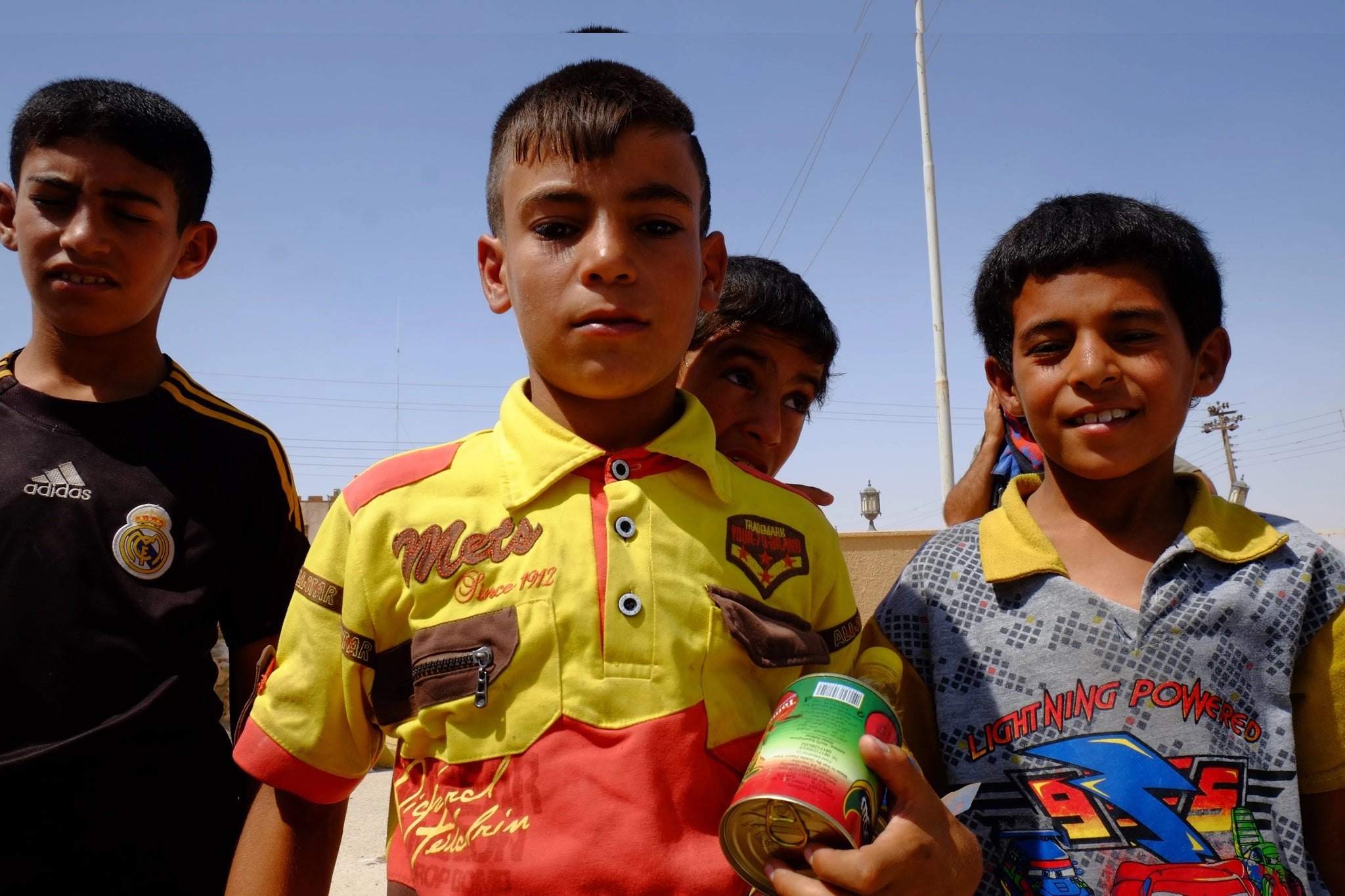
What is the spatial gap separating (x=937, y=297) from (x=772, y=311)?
13.1 metres

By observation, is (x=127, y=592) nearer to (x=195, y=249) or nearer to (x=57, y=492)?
(x=57, y=492)

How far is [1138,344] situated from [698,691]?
46.4 inches

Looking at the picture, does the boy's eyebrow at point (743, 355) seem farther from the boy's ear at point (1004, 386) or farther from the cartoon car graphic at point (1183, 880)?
the cartoon car graphic at point (1183, 880)

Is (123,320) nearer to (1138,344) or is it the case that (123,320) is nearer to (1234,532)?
(1138,344)

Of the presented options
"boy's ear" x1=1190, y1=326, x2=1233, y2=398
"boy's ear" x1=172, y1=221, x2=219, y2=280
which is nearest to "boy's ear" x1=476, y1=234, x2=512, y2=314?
"boy's ear" x1=172, y1=221, x2=219, y2=280

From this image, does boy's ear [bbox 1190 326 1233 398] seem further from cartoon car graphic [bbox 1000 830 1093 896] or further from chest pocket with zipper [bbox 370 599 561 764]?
chest pocket with zipper [bbox 370 599 561 764]

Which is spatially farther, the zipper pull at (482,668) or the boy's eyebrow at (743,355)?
the boy's eyebrow at (743,355)

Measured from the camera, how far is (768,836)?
1.14 metres

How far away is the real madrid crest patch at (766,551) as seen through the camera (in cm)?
149

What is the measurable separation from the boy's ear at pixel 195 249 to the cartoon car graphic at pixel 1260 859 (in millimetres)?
2596

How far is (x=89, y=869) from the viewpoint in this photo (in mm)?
1694

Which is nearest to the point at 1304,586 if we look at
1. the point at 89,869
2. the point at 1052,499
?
the point at 1052,499

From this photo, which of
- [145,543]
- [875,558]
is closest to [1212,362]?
[145,543]

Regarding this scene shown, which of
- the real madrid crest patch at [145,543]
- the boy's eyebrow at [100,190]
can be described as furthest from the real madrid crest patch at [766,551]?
the boy's eyebrow at [100,190]
